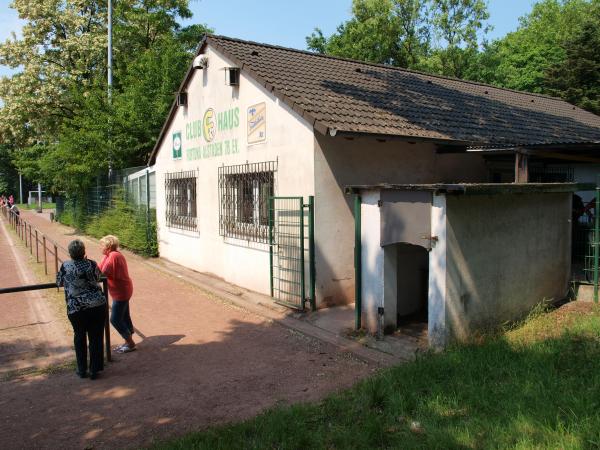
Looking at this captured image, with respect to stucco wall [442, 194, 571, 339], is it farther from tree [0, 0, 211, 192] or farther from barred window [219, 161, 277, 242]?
tree [0, 0, 211, 192]

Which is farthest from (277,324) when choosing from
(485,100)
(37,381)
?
(485,100)

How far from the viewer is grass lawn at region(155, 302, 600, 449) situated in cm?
358

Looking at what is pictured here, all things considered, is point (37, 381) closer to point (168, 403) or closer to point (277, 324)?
point (168, 403)

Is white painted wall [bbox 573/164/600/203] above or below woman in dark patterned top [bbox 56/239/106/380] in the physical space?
above

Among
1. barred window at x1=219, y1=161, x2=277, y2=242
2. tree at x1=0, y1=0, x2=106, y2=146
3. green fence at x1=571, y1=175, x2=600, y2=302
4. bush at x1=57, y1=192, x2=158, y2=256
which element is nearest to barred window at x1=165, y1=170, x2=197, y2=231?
bush at x1=57, y1=192, x2=158, y2=256

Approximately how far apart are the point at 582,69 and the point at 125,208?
80.9 feet

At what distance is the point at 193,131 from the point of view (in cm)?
1266

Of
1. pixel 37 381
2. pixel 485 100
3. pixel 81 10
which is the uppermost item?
pixel 81 10

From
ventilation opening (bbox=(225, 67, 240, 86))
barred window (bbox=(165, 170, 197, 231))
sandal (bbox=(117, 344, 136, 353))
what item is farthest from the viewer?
barred window (bbox=(165, 170, 197, 231))

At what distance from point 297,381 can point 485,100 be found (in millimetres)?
11314

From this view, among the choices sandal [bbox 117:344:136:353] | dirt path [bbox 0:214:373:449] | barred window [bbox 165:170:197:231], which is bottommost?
dirt path [bbox 0:214:373:449]

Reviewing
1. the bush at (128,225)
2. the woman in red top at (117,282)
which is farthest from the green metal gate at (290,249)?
the bush at (128,225)

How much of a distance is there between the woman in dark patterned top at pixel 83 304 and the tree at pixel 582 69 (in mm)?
27623

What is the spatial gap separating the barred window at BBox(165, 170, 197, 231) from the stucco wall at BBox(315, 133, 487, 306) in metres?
5.41
